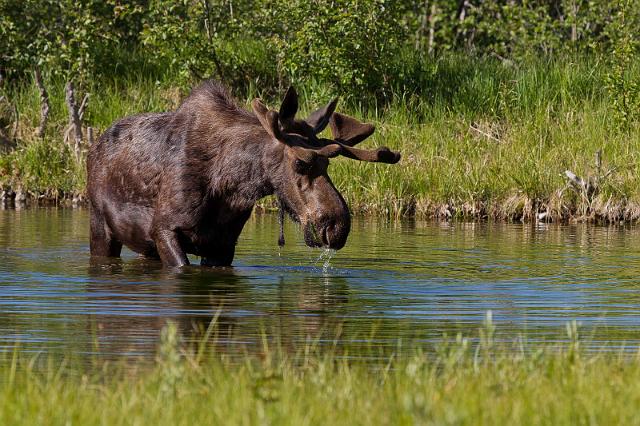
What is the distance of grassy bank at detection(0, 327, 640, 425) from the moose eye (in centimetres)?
409

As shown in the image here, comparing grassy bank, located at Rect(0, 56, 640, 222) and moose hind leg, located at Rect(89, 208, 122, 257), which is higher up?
grassy bank, located at Rect(0, 56, 640, 222)

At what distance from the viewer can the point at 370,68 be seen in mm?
21531

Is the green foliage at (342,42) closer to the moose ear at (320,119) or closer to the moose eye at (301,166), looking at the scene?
the moose ear at (320,119)

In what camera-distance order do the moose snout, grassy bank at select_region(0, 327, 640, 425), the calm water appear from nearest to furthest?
grassy bank at select_region(0, 327, 640, 425), the calm water, the moose snout

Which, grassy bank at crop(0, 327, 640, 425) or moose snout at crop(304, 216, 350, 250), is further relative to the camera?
moose snout at crop(304, 216, 350, 250)

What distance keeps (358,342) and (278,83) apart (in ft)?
53.1

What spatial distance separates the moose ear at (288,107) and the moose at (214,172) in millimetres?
11

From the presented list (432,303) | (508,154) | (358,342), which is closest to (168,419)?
(358,342)

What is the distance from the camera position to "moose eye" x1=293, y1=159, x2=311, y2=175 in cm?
1032

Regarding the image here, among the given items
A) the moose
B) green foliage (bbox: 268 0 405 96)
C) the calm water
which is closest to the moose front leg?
the moose

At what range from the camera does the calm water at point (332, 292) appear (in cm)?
798

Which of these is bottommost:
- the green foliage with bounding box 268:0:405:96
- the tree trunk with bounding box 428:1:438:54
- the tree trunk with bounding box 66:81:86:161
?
the tree trunk with bounding box 66:81:86:161

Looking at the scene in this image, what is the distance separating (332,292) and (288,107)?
1.44m

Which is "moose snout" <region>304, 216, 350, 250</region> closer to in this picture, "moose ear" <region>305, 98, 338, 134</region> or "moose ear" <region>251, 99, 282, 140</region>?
"moose ear" <region>251, 99, 282, 140</region>
